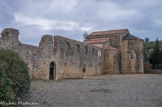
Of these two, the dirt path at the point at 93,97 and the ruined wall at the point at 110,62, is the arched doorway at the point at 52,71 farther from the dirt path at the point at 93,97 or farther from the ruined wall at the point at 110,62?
the ruined wall at the point at 110,62

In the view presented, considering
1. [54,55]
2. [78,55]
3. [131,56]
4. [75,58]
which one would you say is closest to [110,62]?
[131,56]

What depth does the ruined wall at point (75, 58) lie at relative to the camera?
20797mm

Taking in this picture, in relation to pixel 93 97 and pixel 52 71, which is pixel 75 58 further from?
pixel 93 97

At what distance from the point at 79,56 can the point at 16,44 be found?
10.8m

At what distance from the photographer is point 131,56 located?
36.2 m

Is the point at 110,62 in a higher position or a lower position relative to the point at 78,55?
lower

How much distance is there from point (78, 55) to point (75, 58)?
2.95 feet

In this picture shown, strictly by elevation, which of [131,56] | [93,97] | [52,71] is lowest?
[93,97]

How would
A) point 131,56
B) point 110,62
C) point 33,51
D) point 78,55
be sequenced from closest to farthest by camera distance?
point 33,51, point 78,55, point 110,62, point 131,56

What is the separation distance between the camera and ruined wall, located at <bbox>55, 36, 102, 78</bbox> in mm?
20797

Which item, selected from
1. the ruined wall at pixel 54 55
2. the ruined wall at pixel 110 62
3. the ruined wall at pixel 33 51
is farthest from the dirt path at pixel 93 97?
the ruined wall at pixel 110 62

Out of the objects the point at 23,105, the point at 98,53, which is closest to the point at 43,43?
the point at 23,105

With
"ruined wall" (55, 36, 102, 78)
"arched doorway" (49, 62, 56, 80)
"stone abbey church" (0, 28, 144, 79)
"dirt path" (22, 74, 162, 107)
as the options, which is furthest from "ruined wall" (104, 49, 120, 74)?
"dirt path" (22, 74, 162, 107)

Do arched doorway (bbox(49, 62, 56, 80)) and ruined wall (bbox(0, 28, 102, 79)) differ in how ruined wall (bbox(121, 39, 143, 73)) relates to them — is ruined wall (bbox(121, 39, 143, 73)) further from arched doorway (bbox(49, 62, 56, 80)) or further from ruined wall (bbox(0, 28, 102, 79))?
arched doorway (bbox(49, 62, 56, 80))
